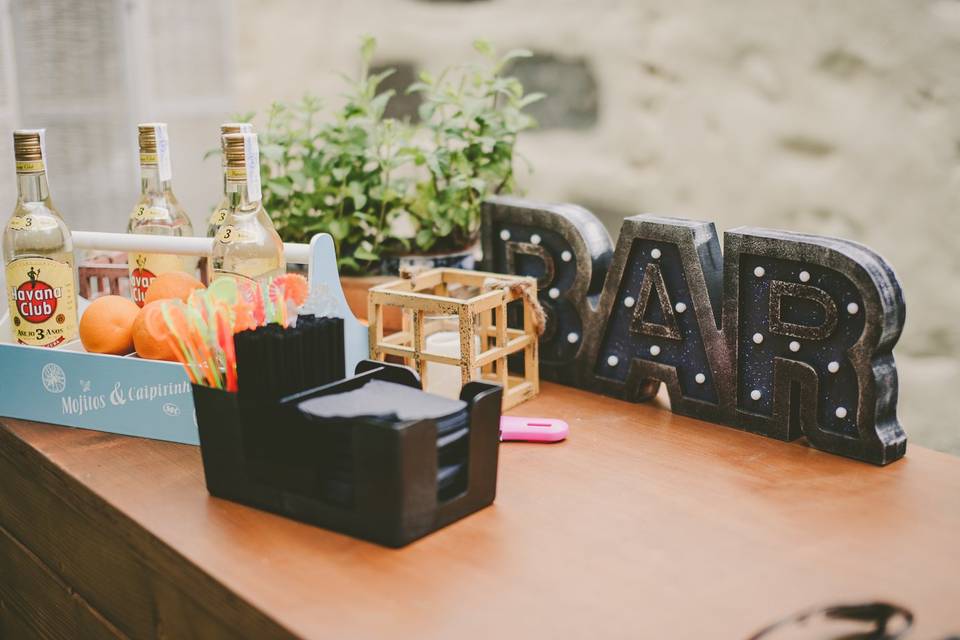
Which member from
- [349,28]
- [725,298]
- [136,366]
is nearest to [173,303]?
[136,366]

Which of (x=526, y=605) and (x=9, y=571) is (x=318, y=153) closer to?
(x=9, y=571)

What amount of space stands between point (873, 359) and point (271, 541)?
663 millimetres

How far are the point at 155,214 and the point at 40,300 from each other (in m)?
0.24

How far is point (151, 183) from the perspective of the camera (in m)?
1.43

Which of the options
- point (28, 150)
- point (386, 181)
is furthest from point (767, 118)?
point (28, 150)

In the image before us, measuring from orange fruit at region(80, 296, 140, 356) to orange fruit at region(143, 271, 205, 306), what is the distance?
0.04 m

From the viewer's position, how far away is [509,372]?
1.39m

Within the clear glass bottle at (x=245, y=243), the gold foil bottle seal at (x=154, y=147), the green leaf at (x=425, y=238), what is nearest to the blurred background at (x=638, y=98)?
the green leaf at (x=425, y=238)

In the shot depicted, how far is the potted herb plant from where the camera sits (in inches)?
58.6

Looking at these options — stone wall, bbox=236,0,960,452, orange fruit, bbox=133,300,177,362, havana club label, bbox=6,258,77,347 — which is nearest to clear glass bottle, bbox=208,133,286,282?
orange fruit, bbox=133,300,177,362

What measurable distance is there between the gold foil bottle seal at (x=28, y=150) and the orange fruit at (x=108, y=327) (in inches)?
7.7

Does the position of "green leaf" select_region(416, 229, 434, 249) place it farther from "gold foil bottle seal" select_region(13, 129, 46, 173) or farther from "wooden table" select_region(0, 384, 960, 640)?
"gold foil bottle seal" select_region(13, 129, 46, 173)

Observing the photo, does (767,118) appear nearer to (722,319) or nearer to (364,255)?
(722,319)

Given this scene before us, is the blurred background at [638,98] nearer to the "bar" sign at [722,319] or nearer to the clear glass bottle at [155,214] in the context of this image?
the "bar" sign at [722,319]
